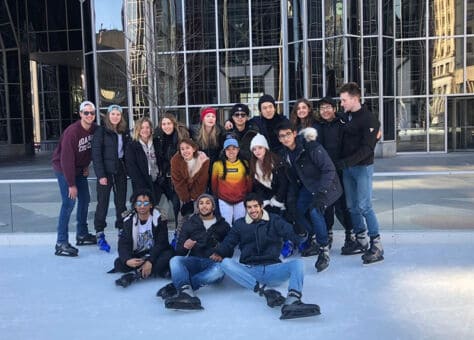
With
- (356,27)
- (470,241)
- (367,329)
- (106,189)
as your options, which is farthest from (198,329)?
(356,27)

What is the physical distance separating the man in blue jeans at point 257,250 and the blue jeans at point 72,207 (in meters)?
2.30

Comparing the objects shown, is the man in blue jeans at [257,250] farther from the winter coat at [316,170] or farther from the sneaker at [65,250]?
the sneaker at [65,250]

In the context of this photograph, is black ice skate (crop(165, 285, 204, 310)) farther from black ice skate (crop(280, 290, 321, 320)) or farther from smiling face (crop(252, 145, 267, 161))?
smiling face (crop(252, 145, 267, 161))

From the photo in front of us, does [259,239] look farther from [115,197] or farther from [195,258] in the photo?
[115,197]

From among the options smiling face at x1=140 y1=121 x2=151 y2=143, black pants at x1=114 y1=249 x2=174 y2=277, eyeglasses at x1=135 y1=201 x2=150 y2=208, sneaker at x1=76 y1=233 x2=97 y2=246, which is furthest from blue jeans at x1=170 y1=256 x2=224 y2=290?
sneaker at x1=76 y1=233 x2=97 y2=246

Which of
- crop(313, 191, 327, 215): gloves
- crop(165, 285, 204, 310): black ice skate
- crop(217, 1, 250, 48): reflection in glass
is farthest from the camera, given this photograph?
crop(217, 1, 250, 48): reflection in glass

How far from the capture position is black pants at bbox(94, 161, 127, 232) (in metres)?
6.01

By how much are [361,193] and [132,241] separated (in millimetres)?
2390

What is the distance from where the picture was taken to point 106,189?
6043 mm

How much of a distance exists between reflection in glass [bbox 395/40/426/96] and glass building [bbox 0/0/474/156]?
44 mm

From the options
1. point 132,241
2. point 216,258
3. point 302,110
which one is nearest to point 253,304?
point 216,258

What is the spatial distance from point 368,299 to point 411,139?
18.8 m

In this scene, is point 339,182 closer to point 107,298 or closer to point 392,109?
point 107,298

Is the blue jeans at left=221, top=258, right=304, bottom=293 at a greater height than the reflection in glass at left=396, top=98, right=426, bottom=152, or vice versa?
the reflection in glass at left=396, top=98, right=426, bottom=152
